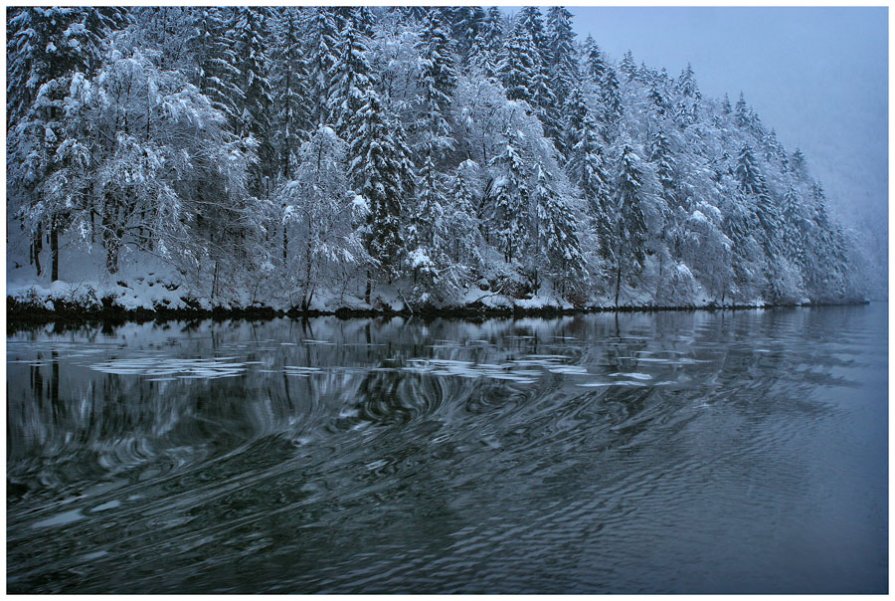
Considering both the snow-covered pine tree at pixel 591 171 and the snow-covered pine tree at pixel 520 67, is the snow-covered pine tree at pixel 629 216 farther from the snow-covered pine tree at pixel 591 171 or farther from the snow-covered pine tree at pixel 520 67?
the snow-covered pine tree at pixel 520 67

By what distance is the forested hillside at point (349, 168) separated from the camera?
91.1ft

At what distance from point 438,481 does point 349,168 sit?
99.4 ft

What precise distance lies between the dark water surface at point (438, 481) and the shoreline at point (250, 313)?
14.5m

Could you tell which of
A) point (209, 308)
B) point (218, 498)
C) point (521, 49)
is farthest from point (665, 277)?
point (218, 498)

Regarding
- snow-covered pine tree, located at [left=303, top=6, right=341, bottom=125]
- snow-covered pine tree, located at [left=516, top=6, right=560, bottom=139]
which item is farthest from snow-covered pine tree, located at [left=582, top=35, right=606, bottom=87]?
snow-covered pine tree, located at [left=303, top=6, right=341, bottom=125]

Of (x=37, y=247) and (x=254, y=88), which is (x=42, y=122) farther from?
(x=254, y=88)

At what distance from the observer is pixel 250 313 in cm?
3238

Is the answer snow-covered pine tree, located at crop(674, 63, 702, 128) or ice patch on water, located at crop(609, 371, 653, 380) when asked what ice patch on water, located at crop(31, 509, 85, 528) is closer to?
ice patch on water, located at crop(609, 371, 653, 380)

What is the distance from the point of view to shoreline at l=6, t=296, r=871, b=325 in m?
25.3

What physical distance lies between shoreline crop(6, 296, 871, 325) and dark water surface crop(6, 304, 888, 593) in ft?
47.5

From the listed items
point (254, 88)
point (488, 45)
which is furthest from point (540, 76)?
point (254, 88)

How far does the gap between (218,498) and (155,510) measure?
488 mm

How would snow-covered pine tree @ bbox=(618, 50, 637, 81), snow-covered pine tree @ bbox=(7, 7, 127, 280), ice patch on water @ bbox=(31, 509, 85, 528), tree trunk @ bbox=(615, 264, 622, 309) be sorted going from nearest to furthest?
ice patch on water @ bbox=(31, 509, 85, 528), snow-covered pine tree @ bbox=(7, 7, 127, 280), tree trunk @ bbox=(615, 264, 622, 309), snow-covered pine tree @ bbox=(618, 50, 637, 81)

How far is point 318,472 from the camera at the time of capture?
6.35 meters
